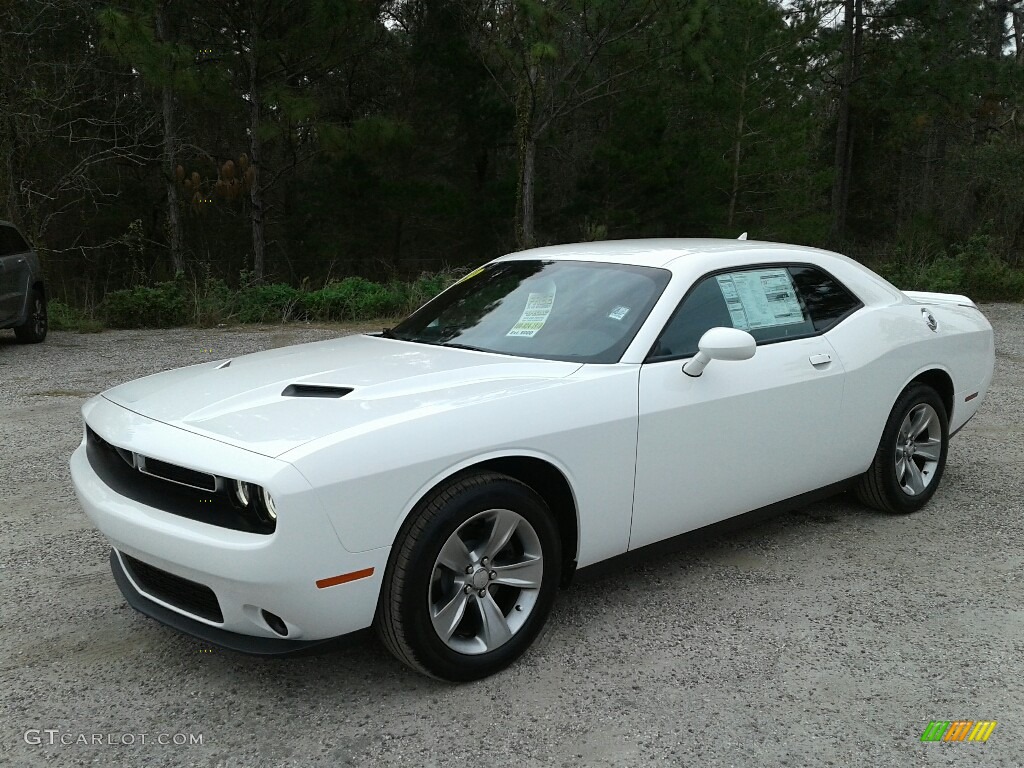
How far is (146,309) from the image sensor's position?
13094mm

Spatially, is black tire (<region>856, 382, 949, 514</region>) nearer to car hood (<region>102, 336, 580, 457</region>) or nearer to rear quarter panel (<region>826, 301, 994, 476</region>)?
rear quarter panel (<region>826, 301, 994, 476</region>)

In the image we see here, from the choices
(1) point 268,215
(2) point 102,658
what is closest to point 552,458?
(2) point 102,658

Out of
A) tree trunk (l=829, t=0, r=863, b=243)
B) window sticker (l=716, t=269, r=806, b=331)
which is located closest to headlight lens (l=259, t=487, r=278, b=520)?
window sticker (l=716, t=269, r=806, b=331)

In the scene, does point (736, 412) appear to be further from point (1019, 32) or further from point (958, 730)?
point (1019, 32)

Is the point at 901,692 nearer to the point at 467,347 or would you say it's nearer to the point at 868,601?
the point at 868,601

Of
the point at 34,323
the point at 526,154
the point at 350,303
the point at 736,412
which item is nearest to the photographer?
the point at 736,412

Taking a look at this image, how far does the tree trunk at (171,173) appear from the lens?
19.2 metres

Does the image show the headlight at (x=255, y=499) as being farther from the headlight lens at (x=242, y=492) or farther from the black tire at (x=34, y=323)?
the black tire at (x=34, y=323)

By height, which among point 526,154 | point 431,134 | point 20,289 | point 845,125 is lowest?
point 20,289

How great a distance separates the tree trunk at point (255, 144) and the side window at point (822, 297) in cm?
1322

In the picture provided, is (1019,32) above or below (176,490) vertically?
above

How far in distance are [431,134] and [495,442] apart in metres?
20.6

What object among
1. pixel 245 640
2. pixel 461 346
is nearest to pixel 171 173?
pixel 461 346

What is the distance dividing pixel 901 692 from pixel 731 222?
2082 cm
